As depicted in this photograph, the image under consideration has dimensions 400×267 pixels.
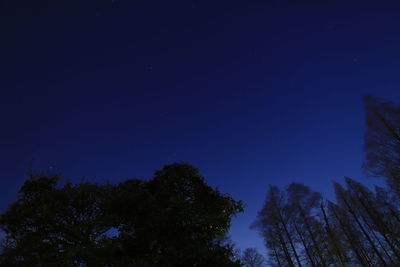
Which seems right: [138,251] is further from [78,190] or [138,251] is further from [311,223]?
[311,223]

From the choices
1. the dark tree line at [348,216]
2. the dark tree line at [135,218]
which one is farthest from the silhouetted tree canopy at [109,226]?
the dark tree line at [348,216]

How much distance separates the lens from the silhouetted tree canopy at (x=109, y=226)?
7723 mm

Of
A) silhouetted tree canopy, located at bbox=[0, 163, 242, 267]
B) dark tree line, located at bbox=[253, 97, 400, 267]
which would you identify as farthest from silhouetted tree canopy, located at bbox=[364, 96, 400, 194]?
silhouetted tree canopy, located at bbox=[0, 163, 242, 267]

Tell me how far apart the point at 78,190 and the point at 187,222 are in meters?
5.97

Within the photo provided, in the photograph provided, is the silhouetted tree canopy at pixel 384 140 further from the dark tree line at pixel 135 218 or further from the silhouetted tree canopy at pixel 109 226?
the silhouetted tree canopy at pixel 109 226

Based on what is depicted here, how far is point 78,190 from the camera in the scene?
926 cm

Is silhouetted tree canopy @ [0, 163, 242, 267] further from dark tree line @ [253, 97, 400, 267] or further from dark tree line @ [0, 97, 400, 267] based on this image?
dark tree line @ [253, 97, 400, 267]

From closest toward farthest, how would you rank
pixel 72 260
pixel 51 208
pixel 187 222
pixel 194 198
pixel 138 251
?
pixel 72 260 < pixel 51 208 < pixel 138 251 < pixel 187 222 < pixel 194 198

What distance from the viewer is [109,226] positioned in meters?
8.94

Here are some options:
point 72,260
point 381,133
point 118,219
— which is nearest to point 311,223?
point 381,133

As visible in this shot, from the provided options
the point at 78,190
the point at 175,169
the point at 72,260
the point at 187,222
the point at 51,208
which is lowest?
the point at 72,260

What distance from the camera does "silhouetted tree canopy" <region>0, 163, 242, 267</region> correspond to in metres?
7.72

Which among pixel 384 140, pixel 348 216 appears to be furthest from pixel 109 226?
pixel 348 216

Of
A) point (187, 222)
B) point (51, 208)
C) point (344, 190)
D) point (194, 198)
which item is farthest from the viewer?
point (344, 190)
